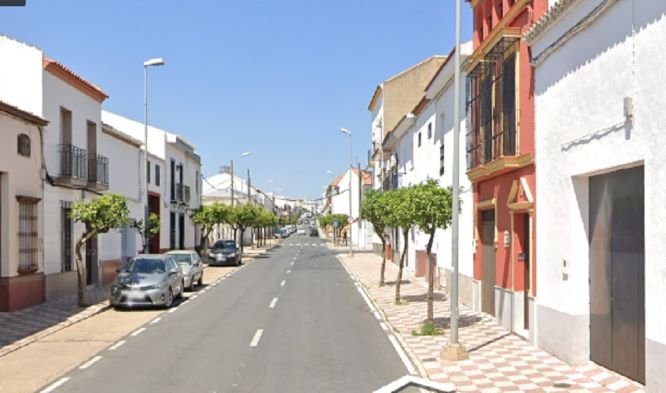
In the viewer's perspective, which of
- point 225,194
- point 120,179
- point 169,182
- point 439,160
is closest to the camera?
point 439,160

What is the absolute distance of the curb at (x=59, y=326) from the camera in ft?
43.7

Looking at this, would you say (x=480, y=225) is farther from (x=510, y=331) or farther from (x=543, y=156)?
(x=543, y=156)

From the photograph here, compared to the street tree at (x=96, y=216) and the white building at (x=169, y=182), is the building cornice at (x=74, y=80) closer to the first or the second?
the street tree at (x=96, y=216)

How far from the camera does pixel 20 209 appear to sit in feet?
61.9

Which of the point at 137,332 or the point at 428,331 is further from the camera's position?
the point at 137,332

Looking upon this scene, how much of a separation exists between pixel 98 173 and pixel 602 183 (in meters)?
19.2

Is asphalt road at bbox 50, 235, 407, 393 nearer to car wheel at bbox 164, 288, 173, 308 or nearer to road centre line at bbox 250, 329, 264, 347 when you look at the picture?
road centre line at bbox 250, 329, 264, 347

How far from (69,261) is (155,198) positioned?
14236 millimetres

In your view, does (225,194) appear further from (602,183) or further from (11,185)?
(602,183)

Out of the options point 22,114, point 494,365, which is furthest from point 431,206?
point 22,114

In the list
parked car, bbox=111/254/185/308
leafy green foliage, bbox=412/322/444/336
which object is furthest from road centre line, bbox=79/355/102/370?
parked car, bbox=111/254/185/308

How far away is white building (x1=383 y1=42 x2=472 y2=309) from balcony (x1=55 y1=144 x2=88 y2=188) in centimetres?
1127

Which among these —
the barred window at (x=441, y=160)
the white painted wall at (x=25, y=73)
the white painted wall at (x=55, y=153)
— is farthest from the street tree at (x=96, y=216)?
the barred window at (x=441, y=160)

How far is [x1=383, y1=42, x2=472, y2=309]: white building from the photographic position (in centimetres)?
1941
